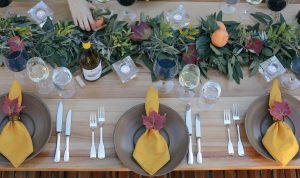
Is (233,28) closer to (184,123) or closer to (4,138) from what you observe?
(184,123)

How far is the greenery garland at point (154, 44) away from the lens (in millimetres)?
1306

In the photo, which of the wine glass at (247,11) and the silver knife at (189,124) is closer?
the silver knife at (189,124)

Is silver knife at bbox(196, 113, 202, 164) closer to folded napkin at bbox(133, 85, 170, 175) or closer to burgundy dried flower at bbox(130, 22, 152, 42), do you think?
folded napkin at bbox(133, 85, 170, 175)

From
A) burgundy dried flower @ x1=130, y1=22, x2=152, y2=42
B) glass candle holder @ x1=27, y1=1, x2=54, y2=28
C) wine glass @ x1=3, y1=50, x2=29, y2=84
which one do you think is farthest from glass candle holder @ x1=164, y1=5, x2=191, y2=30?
wine glass @ x1=3, y1=50, x2=29, y2=84

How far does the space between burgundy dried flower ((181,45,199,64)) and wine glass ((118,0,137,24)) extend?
0.25 m

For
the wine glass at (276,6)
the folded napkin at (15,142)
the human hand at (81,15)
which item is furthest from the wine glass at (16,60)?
the wine glass at (276,6)

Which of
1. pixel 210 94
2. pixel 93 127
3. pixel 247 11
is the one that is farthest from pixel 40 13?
pixel 247 11

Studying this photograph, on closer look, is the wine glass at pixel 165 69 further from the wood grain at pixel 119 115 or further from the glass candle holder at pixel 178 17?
the glass candle holder at pixel 178 17

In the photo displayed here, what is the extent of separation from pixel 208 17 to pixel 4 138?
82 cm

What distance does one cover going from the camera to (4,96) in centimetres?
124

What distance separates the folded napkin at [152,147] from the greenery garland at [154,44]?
0.23 m

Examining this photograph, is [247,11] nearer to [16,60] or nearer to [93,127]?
[93,127]

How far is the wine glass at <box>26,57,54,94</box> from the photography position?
128 centimetres

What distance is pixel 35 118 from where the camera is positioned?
4.06 ft
